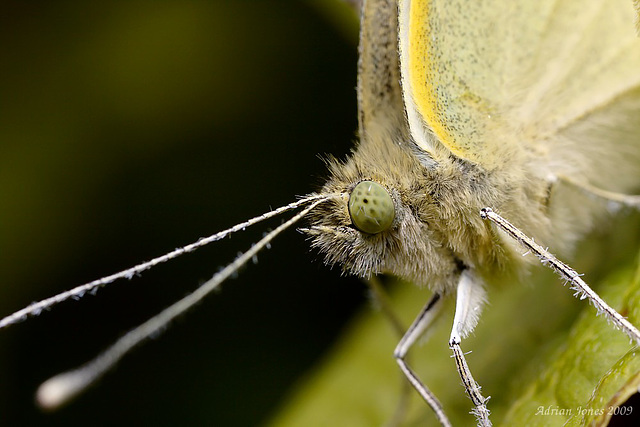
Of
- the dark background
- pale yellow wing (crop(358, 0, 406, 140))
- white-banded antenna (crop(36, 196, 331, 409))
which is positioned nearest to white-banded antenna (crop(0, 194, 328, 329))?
white-banded antenna (crop(36, 196, 331, 409))

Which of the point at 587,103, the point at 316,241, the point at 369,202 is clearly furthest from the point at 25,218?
the point at 587,103

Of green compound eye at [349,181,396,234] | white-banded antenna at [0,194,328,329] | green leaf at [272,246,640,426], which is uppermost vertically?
white-banded antenna at [0,194,328,329]

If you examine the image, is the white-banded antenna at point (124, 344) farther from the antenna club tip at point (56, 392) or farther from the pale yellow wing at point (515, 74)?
the pale yellow wing at point (515, 74)

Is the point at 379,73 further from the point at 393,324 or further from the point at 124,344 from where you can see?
the point at 124,344

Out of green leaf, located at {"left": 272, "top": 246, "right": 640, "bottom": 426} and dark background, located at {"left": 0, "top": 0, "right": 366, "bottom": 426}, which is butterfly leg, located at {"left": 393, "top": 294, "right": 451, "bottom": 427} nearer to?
green leaf, located at {"left": 272, "top": 246, "right": 640, "bottom": 426}

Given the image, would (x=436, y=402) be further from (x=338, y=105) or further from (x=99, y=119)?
(x=99, y=119)
